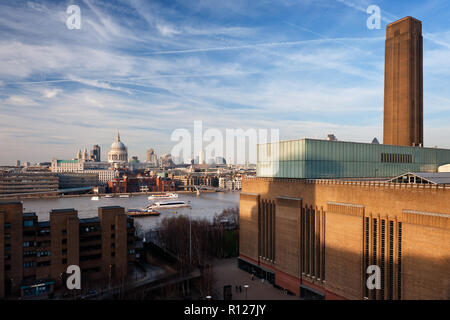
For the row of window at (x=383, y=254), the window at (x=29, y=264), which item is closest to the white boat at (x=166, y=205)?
the window at (x=29, y=264)

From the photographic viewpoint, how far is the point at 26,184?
8725cm

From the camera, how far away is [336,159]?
2095 cm

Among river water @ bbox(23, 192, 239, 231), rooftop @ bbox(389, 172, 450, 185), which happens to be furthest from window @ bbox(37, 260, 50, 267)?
rooftop @ bbox(389, 172, 450, 185)

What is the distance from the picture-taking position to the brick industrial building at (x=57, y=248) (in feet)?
65.2

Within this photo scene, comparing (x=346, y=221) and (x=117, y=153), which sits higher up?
(x=117, y=153)

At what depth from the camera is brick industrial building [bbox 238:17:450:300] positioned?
13.1 meters

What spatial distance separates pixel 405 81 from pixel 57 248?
1399 inches

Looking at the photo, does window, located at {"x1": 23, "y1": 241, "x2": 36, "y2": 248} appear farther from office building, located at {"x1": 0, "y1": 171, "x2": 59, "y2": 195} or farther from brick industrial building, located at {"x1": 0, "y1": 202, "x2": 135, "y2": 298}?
office building, located at {"x1": 0, "y1": 171, "x2": 59, "y2": 195}

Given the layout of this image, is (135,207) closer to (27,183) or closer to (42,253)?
(27,183)

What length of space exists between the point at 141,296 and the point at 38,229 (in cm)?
851

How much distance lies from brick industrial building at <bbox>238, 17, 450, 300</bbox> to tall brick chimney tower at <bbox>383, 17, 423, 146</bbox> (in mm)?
7818

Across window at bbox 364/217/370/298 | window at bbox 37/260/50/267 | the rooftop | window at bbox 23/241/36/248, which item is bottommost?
window at bbox 37/260/50/267

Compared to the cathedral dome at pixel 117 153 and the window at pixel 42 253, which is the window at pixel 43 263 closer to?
the window at pixel 42 253

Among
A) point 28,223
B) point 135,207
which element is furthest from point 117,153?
point 28,223
